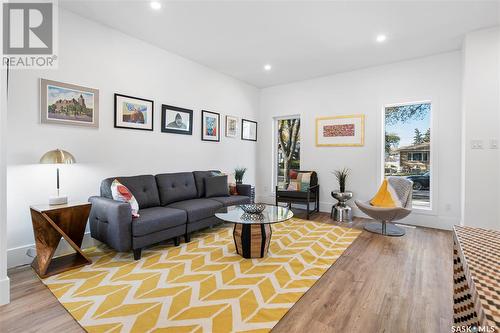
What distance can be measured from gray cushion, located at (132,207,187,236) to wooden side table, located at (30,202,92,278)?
1.85ft

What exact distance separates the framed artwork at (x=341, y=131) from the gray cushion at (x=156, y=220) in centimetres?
332

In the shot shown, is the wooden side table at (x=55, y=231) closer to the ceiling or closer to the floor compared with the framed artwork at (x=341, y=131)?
closer to the floor

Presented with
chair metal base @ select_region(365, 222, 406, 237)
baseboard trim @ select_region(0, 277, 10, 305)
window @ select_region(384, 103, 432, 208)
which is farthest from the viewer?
window @ select_region(384, 103, 432, 208)

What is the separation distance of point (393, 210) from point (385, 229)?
451 mm

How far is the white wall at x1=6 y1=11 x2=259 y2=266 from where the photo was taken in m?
2.58

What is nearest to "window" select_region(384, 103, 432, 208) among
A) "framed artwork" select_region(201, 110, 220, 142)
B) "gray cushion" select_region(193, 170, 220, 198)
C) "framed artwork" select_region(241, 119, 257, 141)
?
"framed artwork" select_region(241, 119, 257, 141)

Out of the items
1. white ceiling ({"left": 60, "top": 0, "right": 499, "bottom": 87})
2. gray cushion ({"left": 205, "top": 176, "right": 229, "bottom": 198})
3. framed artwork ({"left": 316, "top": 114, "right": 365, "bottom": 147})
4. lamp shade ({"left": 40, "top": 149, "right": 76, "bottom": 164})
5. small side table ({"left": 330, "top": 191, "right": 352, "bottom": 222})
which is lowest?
small side table ({"left": 330, "top": 191, "right": 352, "bottom": 222})

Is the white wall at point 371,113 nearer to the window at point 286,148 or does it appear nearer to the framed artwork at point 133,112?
the window at point 286,148

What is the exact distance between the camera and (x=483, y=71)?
3221mm

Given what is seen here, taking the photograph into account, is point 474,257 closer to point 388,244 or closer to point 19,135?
point 388,244

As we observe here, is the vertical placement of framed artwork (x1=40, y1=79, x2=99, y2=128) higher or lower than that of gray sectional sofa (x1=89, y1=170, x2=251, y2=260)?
higher

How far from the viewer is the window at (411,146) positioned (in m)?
4.25

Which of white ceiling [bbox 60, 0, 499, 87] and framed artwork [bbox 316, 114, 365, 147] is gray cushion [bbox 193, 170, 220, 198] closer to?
white ceiling [bbox 60, 0, 499, 87]

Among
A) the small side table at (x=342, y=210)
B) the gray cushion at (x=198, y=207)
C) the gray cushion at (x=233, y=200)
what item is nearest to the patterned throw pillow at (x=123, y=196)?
the gray cushion at (x=198, y=207)
